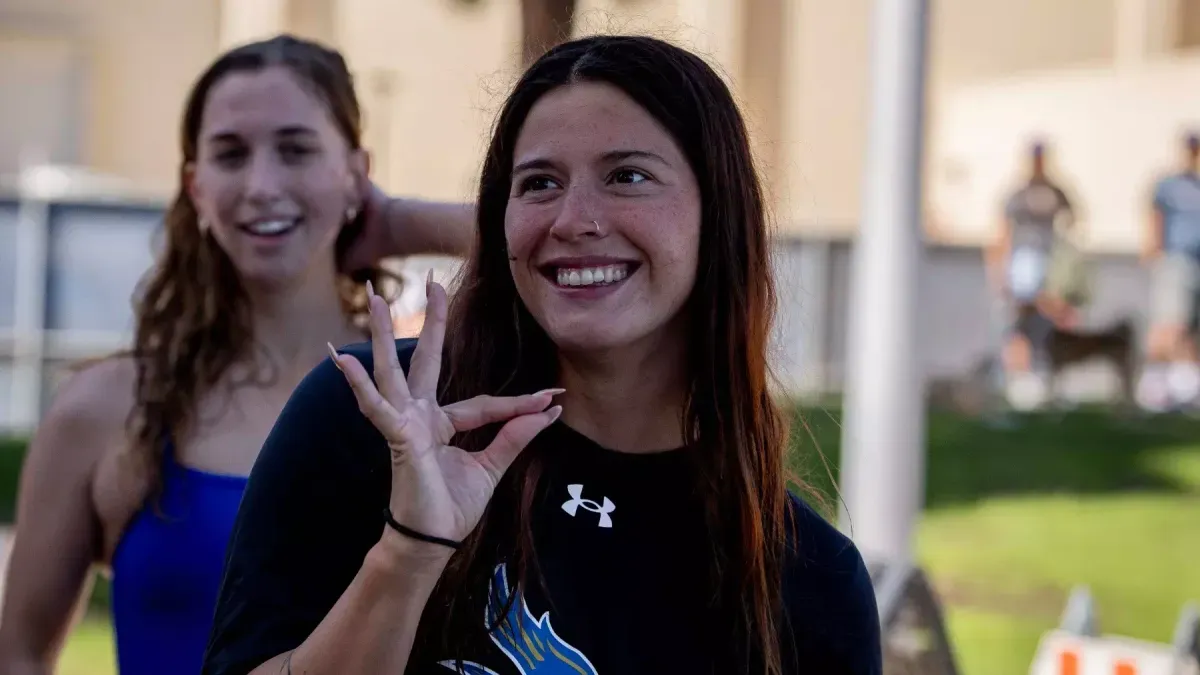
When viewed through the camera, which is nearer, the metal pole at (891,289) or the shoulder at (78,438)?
the shoulder at (78,438)

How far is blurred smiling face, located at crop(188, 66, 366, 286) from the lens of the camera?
8.05 ft

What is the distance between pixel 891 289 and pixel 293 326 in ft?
11.6

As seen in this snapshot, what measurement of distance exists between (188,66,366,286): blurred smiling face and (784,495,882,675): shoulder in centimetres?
99

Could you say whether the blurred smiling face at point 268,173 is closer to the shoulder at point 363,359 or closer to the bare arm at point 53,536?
the bare arm at point 53,536

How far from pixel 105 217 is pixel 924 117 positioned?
19.8 feet

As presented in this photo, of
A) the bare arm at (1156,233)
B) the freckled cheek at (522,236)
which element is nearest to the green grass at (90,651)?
the freckled cheek at (522,236)

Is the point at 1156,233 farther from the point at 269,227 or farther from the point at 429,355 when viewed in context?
the point at 429,355

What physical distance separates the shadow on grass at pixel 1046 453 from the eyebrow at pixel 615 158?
6636 mm

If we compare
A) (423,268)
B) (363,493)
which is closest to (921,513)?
(423,268)

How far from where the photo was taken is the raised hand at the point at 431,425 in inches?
58.6

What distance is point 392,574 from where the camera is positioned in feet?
4.91

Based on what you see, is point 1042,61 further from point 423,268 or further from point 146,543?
point 146,543

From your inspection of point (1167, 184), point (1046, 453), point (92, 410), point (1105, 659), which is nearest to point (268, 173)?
point (92, 410)

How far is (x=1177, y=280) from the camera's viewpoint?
14234 mm
